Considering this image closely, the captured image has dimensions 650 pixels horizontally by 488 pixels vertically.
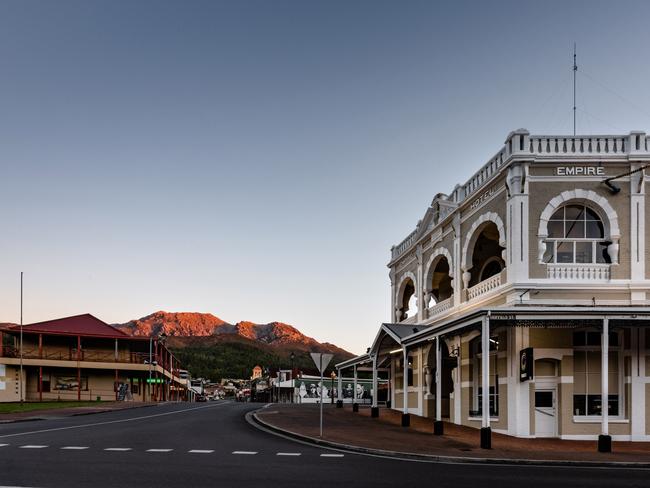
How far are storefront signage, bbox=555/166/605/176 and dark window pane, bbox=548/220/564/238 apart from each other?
5.43 feet

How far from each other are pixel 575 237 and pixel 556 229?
68 centimetres

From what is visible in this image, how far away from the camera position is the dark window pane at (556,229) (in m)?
23.5

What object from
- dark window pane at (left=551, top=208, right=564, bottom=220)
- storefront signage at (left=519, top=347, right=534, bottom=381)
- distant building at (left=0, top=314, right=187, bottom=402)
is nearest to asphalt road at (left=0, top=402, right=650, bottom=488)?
storefront signage at (left=519, top=347, right=534, bottom=381)

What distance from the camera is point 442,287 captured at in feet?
116

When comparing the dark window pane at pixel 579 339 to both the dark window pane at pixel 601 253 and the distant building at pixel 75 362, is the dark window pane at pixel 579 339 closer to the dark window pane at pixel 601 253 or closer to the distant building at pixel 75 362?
the dark window pane at pixel 601 253

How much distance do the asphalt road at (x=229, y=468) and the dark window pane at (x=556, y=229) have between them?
32.9ft

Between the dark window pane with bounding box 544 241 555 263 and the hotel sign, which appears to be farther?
the hotel sign

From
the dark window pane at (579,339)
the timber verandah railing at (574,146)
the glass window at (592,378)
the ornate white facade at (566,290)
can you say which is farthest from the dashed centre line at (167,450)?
the timber verandah railing at (574,146)

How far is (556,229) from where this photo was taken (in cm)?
2348

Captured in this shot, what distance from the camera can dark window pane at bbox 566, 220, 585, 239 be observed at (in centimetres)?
2339

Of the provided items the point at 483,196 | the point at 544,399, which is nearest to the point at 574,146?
the point at 483,196

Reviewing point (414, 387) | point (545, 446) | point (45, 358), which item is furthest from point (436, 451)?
point (45, 358)

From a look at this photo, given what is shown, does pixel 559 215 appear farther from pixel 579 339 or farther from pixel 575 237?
pixel 579 339

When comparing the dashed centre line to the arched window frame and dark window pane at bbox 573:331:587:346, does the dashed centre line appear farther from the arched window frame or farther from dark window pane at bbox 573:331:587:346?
the arched window frame
